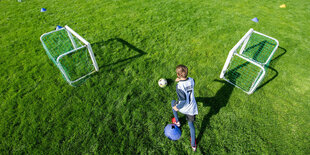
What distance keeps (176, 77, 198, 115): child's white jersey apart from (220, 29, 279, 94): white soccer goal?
2.30 metres

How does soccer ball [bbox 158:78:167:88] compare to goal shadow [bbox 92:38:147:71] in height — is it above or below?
below

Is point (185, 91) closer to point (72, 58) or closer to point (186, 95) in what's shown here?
point (186, 95)

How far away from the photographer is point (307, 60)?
256 inches

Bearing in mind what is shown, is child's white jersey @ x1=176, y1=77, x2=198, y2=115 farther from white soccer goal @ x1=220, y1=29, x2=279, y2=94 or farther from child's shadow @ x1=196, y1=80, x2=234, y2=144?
white soccer goal @ x1=220, y1=29, x2=279, y2=94

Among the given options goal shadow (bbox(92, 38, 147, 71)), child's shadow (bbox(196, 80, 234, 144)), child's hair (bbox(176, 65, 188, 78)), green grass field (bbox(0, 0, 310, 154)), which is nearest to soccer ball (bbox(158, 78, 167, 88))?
green grass field (bbox(0, 0, 310, 154))

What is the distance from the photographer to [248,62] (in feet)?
19.7

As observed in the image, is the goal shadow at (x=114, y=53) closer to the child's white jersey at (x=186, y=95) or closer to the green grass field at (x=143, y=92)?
the green grass field at (x=143, y=92)

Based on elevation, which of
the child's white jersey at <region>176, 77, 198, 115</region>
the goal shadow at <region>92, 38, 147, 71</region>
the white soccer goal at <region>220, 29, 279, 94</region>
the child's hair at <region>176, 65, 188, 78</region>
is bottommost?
the white soccer goal at <region>220, 29, 279, 94</region>

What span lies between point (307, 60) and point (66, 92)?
9235mm

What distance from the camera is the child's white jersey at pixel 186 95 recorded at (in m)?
3.11

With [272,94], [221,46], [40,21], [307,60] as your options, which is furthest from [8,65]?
[307,60]

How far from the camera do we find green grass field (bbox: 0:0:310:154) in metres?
3.99

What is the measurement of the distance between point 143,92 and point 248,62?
163 inches

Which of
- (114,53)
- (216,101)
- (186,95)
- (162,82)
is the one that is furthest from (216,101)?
(114,53)
